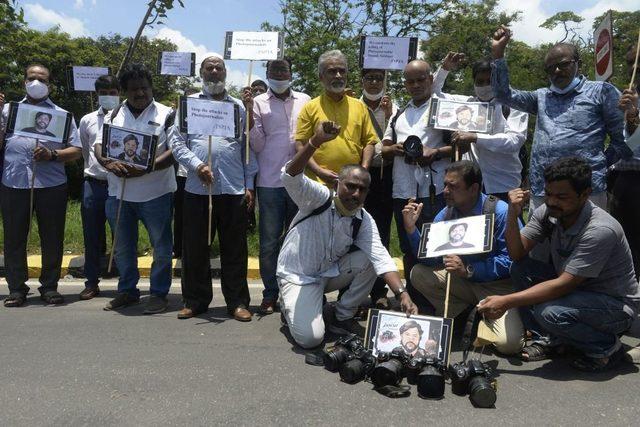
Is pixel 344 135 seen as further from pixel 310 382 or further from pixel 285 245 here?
pixel 310 382

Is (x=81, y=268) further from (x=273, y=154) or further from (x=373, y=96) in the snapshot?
(x=373, y=96)

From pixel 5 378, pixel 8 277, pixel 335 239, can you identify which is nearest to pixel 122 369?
pixel 5 378

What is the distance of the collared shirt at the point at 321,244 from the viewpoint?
4.12 m

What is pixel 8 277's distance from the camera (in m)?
→ 5.28

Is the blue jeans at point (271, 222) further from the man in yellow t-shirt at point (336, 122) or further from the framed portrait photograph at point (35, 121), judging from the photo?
the framed portrait photograph at point (35, 121)

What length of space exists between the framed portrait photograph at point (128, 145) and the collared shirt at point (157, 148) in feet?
0.42

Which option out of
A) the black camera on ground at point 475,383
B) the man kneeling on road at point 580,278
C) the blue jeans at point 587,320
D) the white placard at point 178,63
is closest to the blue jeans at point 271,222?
the man kneeling on road at point 580,278

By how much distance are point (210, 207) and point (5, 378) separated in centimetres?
180

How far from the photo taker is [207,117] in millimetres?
4516

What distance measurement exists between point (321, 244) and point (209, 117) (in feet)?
4.37

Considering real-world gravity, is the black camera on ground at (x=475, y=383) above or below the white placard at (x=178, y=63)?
below

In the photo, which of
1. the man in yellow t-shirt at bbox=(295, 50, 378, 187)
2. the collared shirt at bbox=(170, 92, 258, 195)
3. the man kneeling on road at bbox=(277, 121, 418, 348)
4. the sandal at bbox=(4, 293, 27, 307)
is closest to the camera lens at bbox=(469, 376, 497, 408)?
the man kneeling on road at bbox=(277, 121, 418, 348)

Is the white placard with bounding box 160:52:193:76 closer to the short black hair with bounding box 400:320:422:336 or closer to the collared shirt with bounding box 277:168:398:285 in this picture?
the collared shirt with bounding box 277:168:398:285

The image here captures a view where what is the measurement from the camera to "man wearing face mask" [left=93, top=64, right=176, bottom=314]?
16.1 ft
